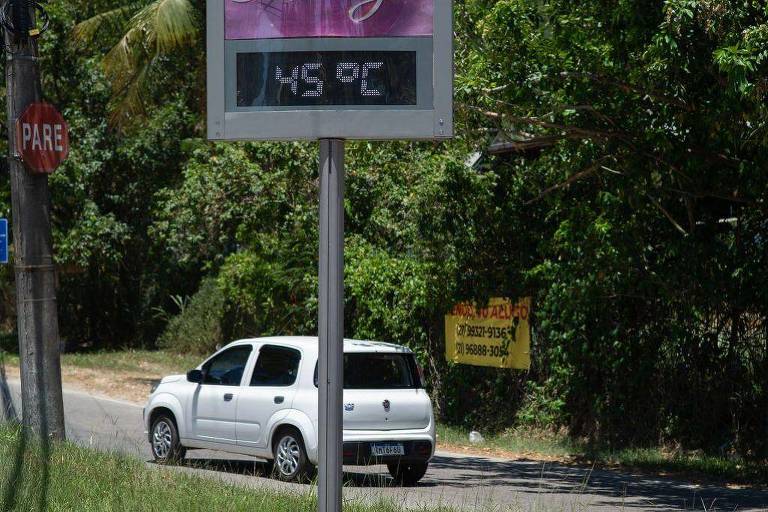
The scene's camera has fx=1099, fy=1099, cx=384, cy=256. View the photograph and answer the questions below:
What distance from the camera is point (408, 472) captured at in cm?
1280

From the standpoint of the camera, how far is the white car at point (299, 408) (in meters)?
12.2

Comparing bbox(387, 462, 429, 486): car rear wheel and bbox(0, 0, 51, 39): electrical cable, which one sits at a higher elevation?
bbox(0, 0, 51, 39): electrical cable

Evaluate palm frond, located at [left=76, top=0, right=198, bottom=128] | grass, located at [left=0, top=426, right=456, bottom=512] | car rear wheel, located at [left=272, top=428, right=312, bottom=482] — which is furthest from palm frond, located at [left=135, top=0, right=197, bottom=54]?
grass, located at [left=0, top=426, right=456, bottom=512]

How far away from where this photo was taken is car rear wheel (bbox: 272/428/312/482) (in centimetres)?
1211

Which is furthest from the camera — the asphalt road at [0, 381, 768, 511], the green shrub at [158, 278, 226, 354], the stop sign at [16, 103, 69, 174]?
the green shrub at [158, 278, 226, 354]

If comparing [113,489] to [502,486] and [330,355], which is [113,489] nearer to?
[330,355]

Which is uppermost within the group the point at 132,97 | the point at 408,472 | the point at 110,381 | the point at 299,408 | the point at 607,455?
the point at 132,97

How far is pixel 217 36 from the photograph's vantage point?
256 inches

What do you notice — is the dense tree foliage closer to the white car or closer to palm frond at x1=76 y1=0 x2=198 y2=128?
palm frond at x1=76 y1=0 x2=198 y2=128

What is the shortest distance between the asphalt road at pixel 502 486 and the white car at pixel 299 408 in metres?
0.36

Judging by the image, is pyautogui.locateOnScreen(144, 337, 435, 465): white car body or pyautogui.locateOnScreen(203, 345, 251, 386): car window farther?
pyautogui.locateOnScreen(203, 345, 251, 386): car window

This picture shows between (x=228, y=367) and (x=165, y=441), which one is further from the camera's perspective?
(x=165, y=441)

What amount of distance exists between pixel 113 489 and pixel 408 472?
4644 millimetres

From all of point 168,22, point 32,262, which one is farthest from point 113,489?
point 168,22
